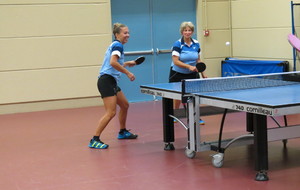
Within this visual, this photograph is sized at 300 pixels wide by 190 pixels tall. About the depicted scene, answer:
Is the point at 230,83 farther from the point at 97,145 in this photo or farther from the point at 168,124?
the point at 97,145

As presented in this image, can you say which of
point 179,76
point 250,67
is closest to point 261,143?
point 179,76

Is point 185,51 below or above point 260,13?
below

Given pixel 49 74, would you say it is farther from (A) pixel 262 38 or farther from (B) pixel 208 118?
(A) pixel 262 38

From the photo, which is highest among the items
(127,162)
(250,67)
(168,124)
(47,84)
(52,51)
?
(52,51)

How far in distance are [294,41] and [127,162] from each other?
4284 millimetres

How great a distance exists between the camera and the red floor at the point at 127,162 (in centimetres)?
484

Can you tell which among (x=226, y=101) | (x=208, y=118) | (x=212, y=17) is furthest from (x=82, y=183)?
(x=212, y=17)

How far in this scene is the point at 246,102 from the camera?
462 cm

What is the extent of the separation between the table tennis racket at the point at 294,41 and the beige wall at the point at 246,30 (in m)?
0.42

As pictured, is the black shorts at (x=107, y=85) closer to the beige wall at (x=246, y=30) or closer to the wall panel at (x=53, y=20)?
the wall panel at (x=53, y=20)

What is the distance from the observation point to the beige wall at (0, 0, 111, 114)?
9.27 metres

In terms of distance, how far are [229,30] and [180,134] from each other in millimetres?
4462

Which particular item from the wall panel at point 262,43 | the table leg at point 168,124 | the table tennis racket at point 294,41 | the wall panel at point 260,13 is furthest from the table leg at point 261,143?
the wall panel at point 260,13

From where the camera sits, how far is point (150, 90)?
6039 millimetres
